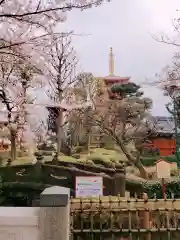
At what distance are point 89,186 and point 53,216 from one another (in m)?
4.34

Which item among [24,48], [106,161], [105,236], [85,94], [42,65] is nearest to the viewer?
[105,236]

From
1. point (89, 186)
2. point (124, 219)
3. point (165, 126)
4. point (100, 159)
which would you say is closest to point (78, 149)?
point (100, 159)

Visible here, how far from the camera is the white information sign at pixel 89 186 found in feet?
25.7

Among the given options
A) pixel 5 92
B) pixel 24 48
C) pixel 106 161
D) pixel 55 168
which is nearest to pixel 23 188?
pixel 55 168

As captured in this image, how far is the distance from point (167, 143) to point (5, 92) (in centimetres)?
2178

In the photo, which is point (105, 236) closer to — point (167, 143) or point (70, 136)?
point (70, 136)

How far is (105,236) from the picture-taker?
456 cm

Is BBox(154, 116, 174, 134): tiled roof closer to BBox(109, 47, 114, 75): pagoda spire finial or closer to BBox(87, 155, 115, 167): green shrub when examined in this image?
BBox(109, 47, 114, 75): pagoda spire finial

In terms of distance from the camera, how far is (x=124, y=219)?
489 cm

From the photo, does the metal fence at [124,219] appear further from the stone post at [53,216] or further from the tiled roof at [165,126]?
the tiled roof at [165,126]

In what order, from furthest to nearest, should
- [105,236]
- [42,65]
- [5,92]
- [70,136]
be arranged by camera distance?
[70,136], [5,92], [42,65], [105,236]

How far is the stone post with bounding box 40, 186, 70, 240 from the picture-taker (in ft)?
12.0

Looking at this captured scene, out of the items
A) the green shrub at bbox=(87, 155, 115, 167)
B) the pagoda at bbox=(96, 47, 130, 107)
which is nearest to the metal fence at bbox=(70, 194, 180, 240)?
the green shrub at bbox=(87, 155, 115, 167)

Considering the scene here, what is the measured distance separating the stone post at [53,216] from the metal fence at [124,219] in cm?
94
